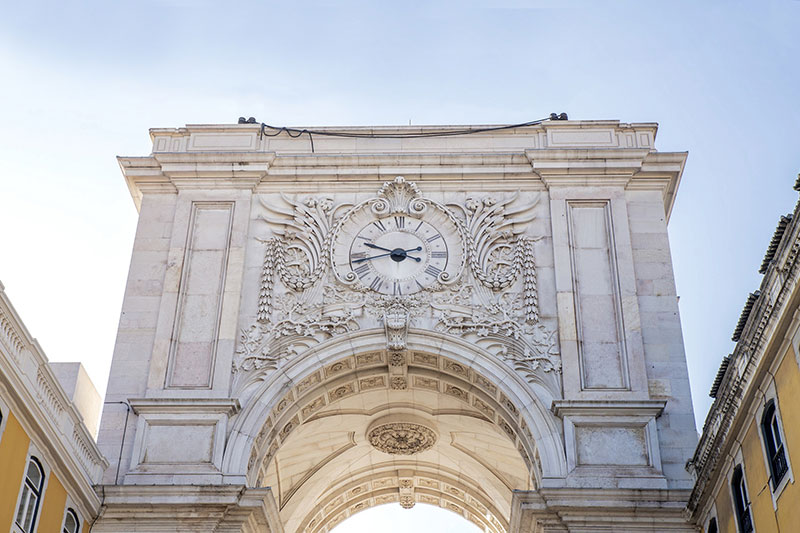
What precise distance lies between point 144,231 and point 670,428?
13.4m

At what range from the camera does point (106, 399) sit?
2562 cm

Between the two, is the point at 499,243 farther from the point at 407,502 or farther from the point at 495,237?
the point at 407,502

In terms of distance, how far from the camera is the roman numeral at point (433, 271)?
27.4 meters

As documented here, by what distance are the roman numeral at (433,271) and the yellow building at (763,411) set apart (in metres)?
8.01

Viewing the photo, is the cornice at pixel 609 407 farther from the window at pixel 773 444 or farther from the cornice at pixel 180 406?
the cornice at pixel 180 406

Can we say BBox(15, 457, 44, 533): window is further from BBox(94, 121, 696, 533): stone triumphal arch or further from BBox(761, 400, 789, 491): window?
BBox(761, 400, 789, 491): window

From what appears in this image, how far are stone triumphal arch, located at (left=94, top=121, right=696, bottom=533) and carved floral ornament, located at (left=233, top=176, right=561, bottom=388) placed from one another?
0.05 metres

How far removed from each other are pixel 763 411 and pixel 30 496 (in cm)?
1242

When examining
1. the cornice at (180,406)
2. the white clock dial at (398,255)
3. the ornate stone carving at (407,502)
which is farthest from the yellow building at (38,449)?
the ornate stone carving at (407,502)

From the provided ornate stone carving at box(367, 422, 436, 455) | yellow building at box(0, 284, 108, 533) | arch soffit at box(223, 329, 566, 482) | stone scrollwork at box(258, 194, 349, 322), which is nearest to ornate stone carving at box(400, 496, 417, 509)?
ornate stone carving at box(367, 422, 436, 455)

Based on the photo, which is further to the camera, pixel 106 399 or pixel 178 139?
pixel 178 139

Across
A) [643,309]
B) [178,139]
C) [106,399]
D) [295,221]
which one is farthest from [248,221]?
[643,309]

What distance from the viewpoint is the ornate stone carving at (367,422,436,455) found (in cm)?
3127

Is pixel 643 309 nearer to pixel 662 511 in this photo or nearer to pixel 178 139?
pixel 662 511
